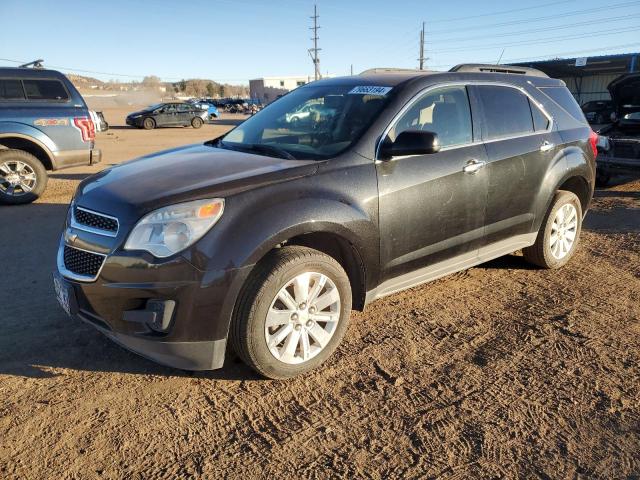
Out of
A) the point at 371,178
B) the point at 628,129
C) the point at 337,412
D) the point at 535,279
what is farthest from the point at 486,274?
the point at 628,129

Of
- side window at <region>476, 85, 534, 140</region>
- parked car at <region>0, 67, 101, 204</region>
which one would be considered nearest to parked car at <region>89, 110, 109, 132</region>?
parked car at <region>0, 67, 101, 204</region>

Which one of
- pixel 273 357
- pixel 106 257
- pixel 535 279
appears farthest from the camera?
pixel 535 279

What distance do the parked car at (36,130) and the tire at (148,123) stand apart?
22.1m

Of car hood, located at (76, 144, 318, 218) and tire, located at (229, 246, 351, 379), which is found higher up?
car hood, located at (76, 144, 318, 218)

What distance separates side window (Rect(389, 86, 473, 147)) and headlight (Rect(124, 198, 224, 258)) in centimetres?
159

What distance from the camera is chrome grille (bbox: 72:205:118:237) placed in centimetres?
275

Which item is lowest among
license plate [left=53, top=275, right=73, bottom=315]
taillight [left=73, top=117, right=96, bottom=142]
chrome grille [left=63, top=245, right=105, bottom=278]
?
license plate [left=53, top=275, right=73, bottom=315]

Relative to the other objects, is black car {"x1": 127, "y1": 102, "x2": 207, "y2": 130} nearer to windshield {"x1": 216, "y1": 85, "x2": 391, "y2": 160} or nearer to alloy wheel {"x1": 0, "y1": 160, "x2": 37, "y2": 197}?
alloy wheel {"x1": 0, "y1": 160, "x2": 37, "y2": 197}

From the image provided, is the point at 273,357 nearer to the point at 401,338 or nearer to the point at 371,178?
the point at 401,338

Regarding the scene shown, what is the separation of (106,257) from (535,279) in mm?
3771

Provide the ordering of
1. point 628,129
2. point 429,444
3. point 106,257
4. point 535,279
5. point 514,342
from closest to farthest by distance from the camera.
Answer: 1. point 429,444
2. point 106,257
3. point 514,342
4. point 535,279
5. point 628,129

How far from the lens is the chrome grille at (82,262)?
275 centimetres

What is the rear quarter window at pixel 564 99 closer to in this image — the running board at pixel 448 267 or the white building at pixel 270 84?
the running board at pixel 448 267

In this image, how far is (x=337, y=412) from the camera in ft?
8.94
